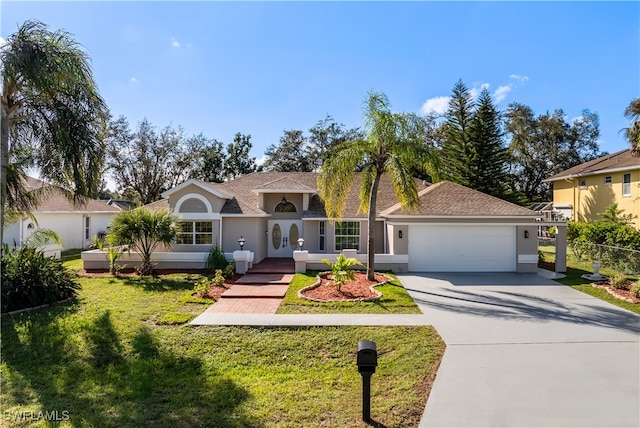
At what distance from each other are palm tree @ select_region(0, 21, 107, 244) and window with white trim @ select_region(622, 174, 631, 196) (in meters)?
28.6

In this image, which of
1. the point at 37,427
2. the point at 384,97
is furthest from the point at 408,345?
the point at 384,97

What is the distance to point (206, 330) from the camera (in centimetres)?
814

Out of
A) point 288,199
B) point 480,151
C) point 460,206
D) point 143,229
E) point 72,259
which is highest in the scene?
point 480,151

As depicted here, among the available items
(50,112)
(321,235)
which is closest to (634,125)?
(321,235)

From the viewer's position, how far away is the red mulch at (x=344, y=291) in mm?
11046

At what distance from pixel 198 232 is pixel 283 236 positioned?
451 cm

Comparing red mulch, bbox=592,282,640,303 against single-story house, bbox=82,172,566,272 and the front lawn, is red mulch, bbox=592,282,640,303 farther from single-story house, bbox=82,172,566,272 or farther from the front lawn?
single-story house, bbox=82,172,566,272

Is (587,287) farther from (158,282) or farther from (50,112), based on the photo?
(50,112)

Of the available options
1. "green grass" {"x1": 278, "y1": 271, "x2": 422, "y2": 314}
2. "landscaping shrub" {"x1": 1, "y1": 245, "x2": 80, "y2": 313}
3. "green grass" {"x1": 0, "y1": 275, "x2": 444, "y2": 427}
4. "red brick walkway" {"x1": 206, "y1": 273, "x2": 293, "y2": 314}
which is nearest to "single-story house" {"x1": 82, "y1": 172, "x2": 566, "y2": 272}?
"red brick walkway" {"x1": 206, "y1": 273, "x2": 293, "y2": 314}

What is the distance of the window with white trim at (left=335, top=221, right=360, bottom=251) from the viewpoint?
1822 centimetres

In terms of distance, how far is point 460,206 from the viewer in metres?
16.3

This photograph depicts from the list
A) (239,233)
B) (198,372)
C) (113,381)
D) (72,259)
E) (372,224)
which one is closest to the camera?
(113,381)

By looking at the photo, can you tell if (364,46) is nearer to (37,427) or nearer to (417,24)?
(417,24)

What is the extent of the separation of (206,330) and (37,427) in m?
3.71
